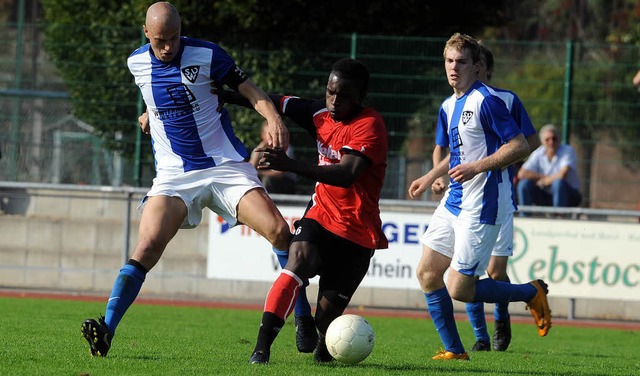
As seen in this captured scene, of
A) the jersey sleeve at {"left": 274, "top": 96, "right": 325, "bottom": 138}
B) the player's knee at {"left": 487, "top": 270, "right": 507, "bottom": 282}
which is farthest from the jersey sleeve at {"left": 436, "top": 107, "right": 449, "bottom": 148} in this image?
the jersey sleeve at {"left": 274, "top": 96, "right": 325, "bottom": 138}

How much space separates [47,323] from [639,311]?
24.8 ft

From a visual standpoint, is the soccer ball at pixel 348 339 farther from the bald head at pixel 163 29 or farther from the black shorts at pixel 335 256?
the bald head at pixel 163 29

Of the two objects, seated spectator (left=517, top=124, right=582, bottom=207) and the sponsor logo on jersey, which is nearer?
the sponsor logo on jersey

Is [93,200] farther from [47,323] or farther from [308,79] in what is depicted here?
[47,323]

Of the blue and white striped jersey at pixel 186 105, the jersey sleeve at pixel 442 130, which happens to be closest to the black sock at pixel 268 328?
the blue and white striped jersey at pixel 186 105

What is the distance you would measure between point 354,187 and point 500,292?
2030 millimetres

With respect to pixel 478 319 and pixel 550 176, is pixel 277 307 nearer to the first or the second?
pixel 478 319

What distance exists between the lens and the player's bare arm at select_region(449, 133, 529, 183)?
797cm

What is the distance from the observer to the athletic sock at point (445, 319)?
8.59 m

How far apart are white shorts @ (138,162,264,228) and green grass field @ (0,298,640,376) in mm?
993

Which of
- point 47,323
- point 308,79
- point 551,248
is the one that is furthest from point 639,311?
point 47,323

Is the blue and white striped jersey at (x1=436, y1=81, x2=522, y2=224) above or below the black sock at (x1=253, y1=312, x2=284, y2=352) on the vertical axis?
above

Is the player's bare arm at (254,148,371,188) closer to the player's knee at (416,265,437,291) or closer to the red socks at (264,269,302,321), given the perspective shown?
the red socks at (264,269,302,321)

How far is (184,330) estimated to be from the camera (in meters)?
10.6
